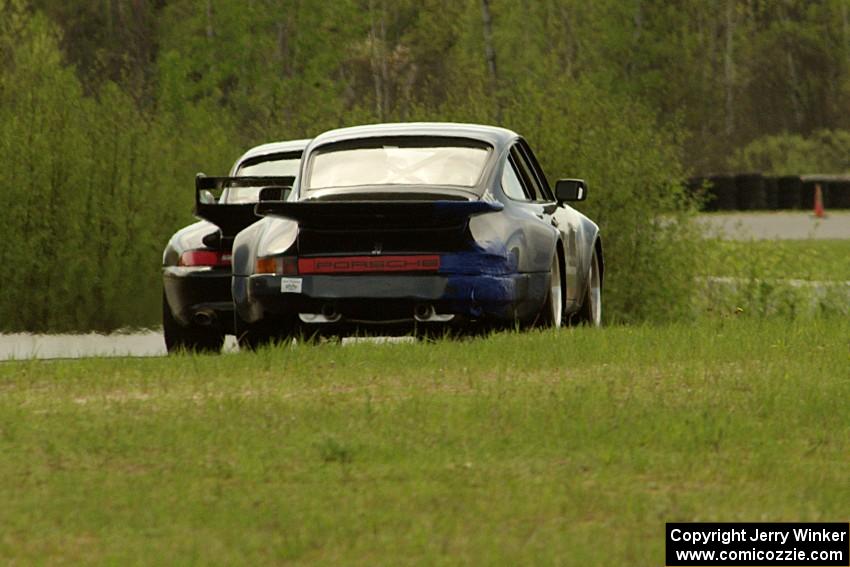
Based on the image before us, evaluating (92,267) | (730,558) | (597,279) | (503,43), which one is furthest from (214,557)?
(503,43)

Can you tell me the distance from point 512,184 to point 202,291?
2395 millimetres

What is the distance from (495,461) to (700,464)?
82cm

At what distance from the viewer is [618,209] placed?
2155cm

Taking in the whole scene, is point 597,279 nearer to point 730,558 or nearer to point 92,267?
point 92,267

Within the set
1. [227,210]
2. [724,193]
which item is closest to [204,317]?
[227,210]

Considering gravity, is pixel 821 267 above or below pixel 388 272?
below

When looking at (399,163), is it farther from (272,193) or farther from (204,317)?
(204,317)

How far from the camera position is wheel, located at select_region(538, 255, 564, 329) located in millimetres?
13266

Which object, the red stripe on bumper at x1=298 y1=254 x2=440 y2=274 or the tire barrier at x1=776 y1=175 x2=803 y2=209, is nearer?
the red stripe on bumper at x1=298 y1=254 x2=440 y2=274

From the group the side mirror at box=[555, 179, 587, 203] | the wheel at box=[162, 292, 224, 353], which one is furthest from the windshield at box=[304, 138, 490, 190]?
the wheel at box=[162, 292, 224, 353]

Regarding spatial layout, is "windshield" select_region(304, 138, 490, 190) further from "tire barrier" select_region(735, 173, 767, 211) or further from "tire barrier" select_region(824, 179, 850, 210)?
"tire barrier" select_region(824, 179, 850, 210)

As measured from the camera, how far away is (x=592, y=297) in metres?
15.5

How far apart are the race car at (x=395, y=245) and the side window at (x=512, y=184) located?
0.11 feet

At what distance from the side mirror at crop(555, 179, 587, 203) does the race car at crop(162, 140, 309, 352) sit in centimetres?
193
